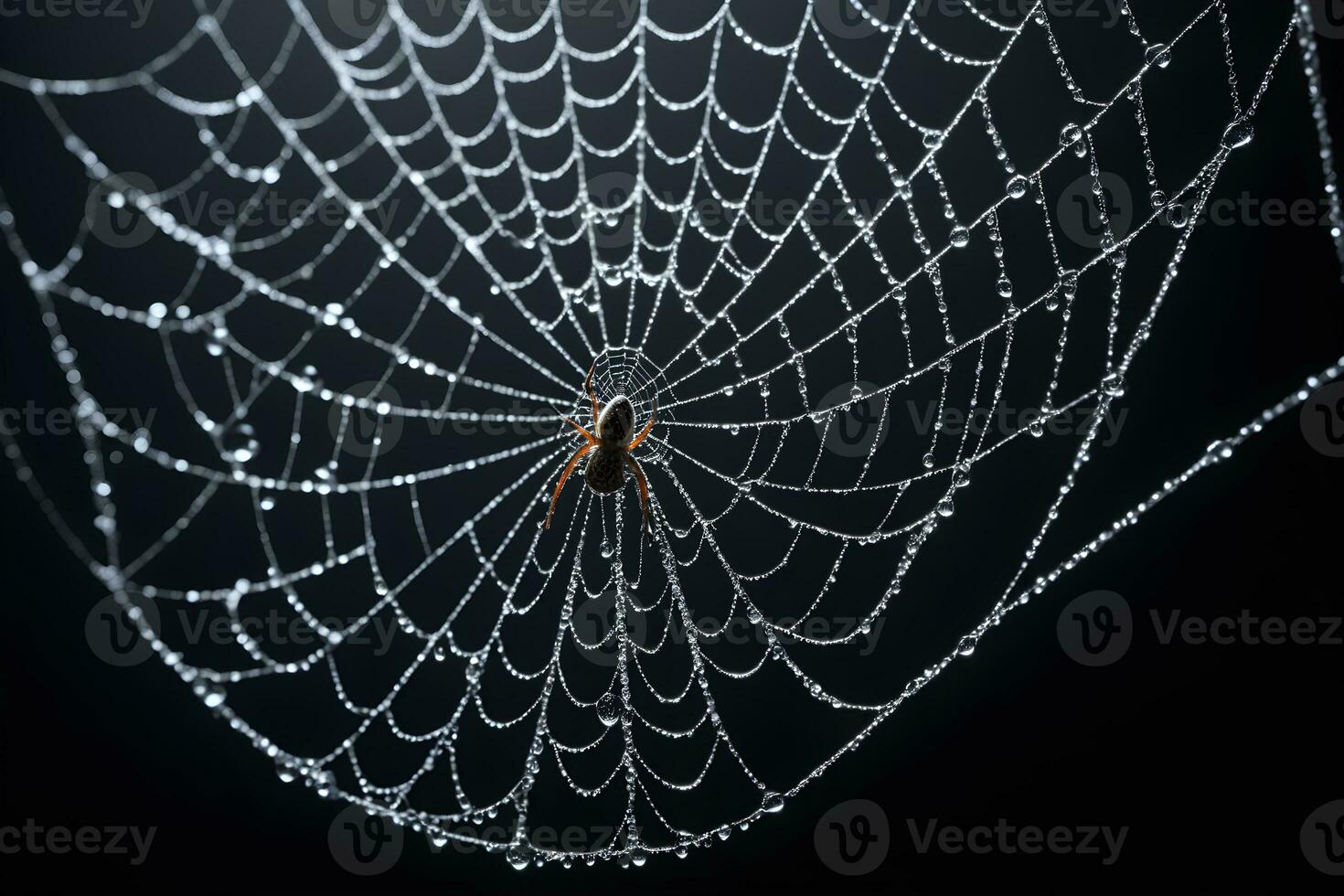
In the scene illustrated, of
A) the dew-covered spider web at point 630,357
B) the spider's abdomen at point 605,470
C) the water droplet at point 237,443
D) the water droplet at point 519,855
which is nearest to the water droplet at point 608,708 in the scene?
the dew-covered spider web at point 630,357

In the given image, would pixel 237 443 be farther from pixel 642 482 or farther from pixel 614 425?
pixel 642 482

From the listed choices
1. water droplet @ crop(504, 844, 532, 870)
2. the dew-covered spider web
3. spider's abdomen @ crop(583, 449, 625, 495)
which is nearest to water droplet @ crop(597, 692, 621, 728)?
the dew-covered spider web

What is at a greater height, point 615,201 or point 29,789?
point 615,201

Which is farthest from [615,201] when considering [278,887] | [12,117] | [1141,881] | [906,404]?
[1141,881]

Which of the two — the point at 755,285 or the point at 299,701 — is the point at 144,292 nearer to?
the point at 299,701

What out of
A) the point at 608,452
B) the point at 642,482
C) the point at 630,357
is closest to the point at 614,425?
the point at 608,452

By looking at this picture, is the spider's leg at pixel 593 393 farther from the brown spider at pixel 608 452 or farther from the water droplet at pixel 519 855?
the water droplet at pixel 519 855
